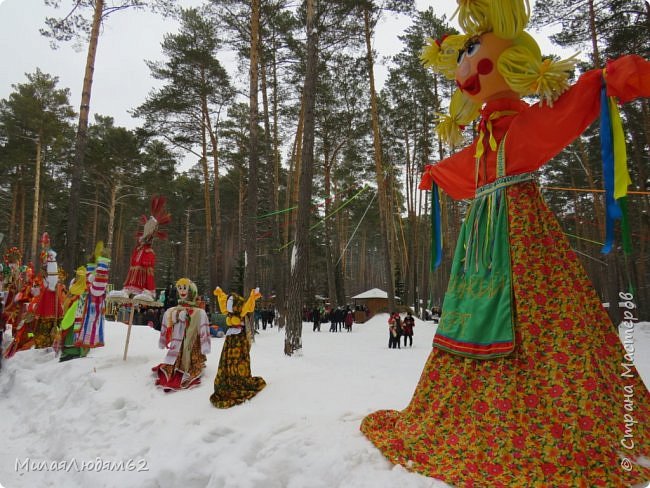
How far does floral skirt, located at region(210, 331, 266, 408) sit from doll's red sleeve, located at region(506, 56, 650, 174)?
3.69m

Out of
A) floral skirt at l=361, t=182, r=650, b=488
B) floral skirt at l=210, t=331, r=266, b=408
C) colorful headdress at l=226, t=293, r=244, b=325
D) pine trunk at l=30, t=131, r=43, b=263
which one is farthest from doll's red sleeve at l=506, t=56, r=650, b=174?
pine trunk at l=30, t=131, r=43, b=263

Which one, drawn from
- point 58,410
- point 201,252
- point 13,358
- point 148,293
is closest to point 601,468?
point 148,293

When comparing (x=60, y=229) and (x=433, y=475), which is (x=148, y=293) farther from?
(x=60, y=229)

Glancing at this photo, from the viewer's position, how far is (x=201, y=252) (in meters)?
39.6

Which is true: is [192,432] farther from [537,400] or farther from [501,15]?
[501,15]

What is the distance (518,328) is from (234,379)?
328 centimetres

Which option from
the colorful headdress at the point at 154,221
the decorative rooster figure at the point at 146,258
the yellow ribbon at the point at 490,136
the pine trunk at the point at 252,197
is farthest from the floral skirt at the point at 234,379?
the pine trunk at the point at 252,197

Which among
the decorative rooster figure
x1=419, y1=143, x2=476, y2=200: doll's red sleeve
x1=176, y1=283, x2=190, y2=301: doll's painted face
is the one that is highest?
x1=419, y1=143, x2=476, y2=200: doll's red sleeve

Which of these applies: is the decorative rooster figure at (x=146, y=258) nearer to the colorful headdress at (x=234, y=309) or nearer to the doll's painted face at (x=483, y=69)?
the colorful headdress at (x=234, y=309)

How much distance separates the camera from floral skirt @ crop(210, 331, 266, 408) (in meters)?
4.53

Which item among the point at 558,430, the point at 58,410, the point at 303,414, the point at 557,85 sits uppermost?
the point at 557,85

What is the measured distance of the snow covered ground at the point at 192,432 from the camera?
3027 millimetres

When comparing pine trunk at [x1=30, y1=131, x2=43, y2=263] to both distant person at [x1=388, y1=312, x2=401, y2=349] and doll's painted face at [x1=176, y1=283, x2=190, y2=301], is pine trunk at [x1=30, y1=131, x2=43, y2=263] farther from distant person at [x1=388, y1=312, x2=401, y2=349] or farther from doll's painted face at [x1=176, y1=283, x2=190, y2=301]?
doll's painted face at [x1=176, y1=283, x2=190, y2=301]

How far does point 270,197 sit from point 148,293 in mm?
10005
